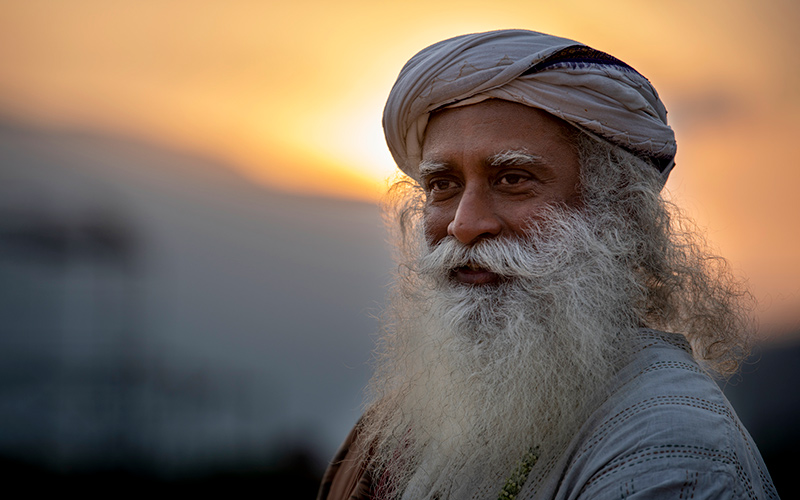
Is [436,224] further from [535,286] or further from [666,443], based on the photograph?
[666,443]

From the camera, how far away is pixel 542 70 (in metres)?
1.70

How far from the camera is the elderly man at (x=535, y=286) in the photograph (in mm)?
1445

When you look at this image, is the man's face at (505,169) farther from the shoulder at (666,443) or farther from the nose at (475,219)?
the shoulder at (666,443)

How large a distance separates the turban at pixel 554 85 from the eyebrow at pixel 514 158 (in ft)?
0.47

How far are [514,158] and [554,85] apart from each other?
26cm

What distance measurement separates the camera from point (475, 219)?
166 centimetres

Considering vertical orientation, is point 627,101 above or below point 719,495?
above

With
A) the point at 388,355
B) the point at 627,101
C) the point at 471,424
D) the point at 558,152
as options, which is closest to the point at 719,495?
the point at 471,424

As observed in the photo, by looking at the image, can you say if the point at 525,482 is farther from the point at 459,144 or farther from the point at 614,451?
the point at 459,144

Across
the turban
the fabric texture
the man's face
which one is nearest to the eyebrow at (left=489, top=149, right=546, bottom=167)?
the man's face

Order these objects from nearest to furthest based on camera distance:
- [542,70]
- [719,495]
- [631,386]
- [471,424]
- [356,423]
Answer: [719,495] < [631,386] < [471,424] < [542,70] < [356,423]

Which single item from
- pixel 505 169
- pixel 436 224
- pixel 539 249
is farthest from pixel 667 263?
pixel 436 224

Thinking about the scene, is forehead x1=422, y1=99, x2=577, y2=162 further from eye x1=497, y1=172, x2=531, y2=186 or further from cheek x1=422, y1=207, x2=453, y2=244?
cheek x1=422, y1=207, x2=453, y2=244

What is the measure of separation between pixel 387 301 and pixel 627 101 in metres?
1.08
